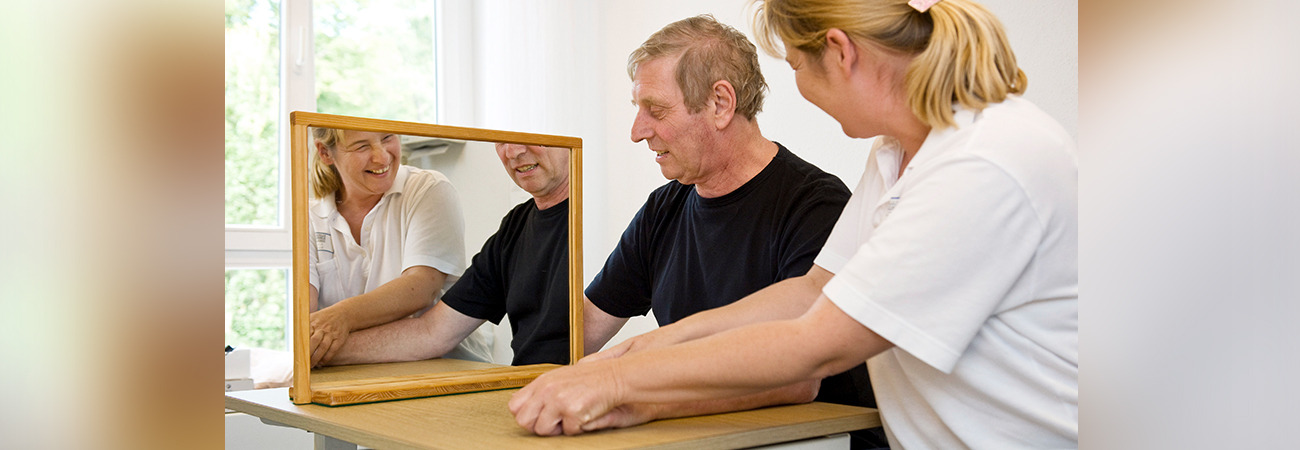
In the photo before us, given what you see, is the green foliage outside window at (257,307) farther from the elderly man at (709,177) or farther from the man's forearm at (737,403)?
the man's forearm at (737,403)

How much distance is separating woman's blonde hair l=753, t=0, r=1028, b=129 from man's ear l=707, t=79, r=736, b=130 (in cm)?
51

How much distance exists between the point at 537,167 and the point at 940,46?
610 mm

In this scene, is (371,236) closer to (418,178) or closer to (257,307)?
(418,178)

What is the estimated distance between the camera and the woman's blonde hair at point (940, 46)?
2.95ft

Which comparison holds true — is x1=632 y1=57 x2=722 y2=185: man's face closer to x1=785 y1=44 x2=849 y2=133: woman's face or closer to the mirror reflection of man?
the mirror reflection of man

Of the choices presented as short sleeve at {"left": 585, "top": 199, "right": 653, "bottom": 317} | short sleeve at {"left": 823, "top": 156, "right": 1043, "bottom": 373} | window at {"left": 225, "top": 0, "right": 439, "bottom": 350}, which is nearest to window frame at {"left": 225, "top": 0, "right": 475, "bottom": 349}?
window at {"left": 225, "top": 0, "right": 439, "bottom": 350}

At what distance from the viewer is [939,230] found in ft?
2.64

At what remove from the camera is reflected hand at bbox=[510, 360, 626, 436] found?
873 millimetres

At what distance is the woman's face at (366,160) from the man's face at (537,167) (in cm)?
16

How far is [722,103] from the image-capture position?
1.50 meters

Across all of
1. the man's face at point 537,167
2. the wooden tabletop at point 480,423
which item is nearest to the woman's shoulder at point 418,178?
the man's face at point 537,167
